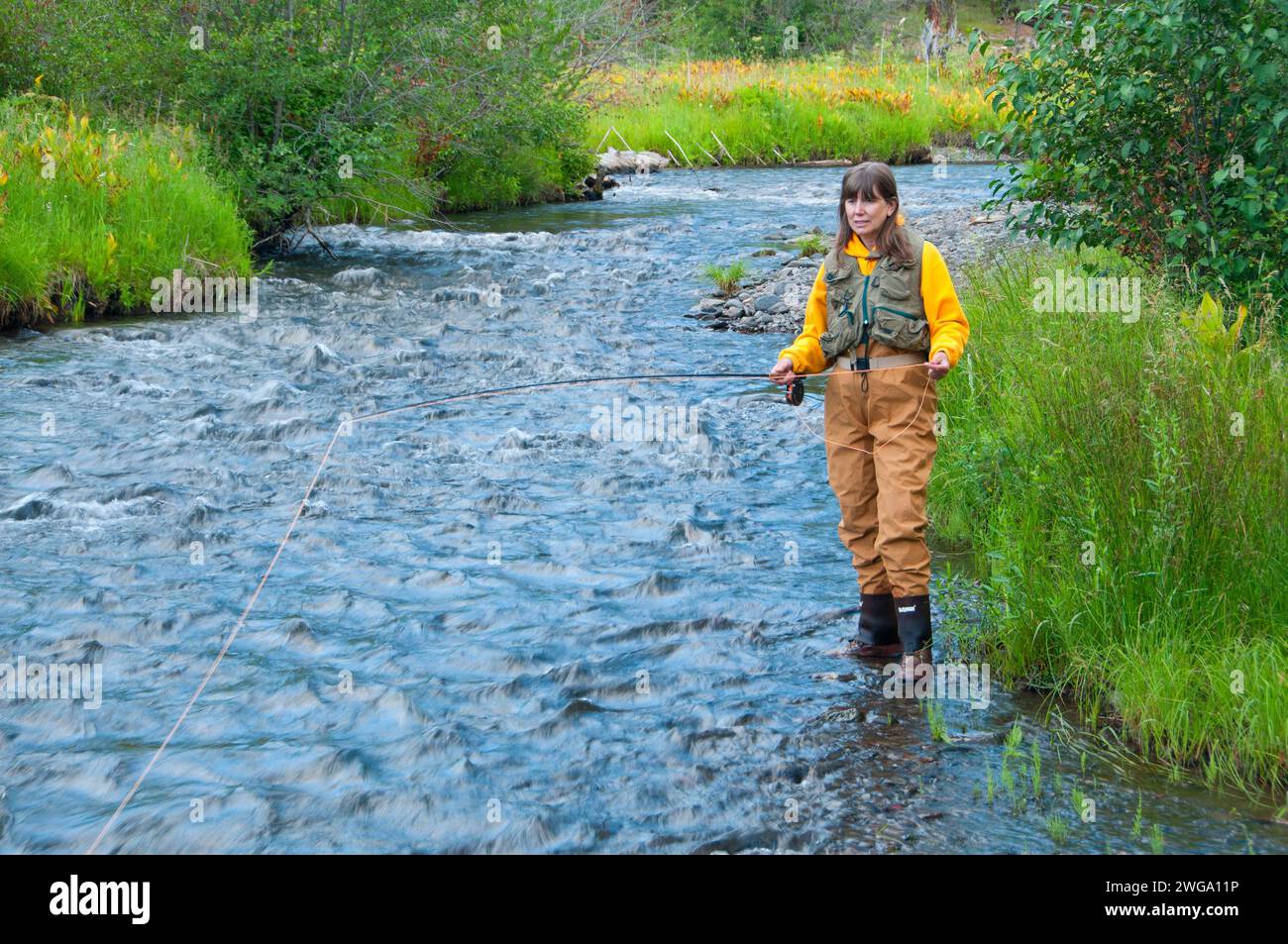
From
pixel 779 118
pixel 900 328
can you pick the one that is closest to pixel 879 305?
pixel 900 328

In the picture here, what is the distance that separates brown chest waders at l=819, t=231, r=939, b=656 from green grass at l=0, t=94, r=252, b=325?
9072mm

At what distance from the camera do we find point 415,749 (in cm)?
493

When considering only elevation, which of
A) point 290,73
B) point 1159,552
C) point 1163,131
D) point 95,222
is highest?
point 290,73

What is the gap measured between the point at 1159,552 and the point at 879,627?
1189 mm

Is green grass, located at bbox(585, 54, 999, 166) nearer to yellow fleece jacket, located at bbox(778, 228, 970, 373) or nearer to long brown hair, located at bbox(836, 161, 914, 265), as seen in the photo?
yellow fleece jacket, located at bbox(778, 228, 970, 373)

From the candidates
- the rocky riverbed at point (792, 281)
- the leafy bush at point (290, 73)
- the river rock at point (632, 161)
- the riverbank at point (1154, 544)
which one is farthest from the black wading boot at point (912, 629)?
the river rock at point (632, 161)

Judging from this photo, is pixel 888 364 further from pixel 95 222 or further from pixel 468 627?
pixel 95 222

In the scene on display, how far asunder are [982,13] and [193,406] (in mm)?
56194

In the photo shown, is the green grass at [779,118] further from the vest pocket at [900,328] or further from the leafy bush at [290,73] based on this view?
the vest pocket at [900,328]

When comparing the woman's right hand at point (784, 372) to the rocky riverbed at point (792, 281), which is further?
the rocky riverbed at point (792, 281)

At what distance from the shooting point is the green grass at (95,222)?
12094mm

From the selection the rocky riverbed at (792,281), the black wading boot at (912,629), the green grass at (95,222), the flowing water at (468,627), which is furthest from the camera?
the rocky riverbed at (792,281)

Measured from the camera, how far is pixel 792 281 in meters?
14.4

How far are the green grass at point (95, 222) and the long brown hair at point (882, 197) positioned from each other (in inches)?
361
